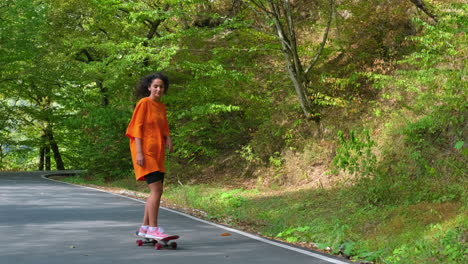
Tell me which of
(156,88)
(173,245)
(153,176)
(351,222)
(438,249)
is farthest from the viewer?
(351,222)

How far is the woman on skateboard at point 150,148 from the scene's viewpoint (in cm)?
727

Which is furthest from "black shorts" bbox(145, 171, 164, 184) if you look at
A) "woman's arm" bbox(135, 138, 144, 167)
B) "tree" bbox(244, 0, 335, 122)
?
"tree" bbox(244, 0, 335, 122)

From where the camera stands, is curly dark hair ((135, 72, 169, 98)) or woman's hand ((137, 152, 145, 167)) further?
curly dark hair ((135, 72, 169, 98))

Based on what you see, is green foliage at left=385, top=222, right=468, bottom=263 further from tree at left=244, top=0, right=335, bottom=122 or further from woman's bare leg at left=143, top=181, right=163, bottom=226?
tree at left=244, top=0, right=335, bottom=122

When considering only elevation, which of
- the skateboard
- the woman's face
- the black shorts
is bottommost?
the skateboard

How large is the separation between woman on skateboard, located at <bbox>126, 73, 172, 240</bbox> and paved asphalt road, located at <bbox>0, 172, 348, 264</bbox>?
0.42 metres

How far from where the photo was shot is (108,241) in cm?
766

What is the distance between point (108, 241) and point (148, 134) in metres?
1.57

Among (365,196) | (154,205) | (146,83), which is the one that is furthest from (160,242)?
(365,196)

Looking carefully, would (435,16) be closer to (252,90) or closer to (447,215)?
(252,90)

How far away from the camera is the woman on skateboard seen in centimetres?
727

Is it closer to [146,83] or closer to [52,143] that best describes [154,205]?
[146,83]

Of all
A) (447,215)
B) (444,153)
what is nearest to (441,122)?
(444,153)

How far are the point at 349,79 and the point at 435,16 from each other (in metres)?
2.87
